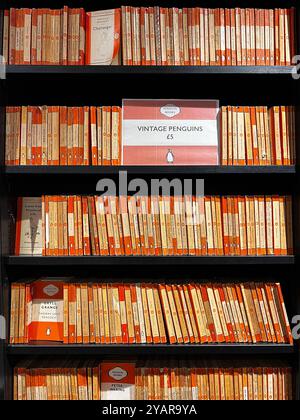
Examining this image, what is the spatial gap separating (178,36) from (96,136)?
0.49 meters

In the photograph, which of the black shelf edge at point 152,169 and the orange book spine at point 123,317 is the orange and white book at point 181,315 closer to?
the orange book spine at point 123,317

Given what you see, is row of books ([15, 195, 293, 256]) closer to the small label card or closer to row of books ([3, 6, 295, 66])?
the small label card

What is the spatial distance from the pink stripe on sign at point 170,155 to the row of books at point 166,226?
0.14 m

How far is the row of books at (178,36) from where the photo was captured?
1.76 meters

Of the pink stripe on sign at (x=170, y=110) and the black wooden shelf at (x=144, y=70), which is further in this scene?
the pink stripe on sign at (x=170, y=110)

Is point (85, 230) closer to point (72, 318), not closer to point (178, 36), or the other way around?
point (72, 318)

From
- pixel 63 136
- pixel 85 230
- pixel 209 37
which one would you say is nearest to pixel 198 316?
pixel 85 230

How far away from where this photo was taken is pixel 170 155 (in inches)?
70.9

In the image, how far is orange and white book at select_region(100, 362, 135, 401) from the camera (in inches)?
70.0

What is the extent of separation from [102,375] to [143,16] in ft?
4.59

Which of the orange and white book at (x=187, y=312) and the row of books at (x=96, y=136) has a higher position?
the row of books at (x=96, y=136)
